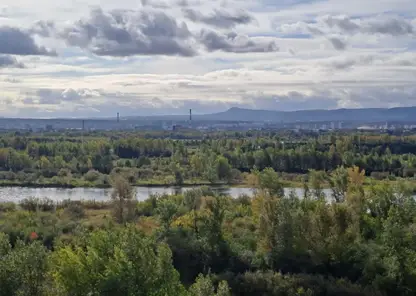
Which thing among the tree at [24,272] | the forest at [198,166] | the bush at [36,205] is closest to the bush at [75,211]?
the bush at [36,205]

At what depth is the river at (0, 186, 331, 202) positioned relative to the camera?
6769 cm

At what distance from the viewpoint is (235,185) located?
260ft

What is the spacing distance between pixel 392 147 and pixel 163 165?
42484 mm

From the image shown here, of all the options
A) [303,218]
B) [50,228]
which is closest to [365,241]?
[303,218]

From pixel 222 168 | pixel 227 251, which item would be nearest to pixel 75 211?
pixel 227 251

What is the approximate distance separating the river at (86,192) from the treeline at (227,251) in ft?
75.0

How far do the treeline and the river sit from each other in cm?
2285

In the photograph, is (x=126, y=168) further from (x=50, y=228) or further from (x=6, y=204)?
(x=50, y=228)

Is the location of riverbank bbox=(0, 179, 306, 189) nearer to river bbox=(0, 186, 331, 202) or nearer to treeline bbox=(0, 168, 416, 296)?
river bbox=(0, 186, 331, 202)

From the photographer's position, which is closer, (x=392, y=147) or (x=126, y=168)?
(x=126, y=168)

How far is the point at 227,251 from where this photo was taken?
34531mm

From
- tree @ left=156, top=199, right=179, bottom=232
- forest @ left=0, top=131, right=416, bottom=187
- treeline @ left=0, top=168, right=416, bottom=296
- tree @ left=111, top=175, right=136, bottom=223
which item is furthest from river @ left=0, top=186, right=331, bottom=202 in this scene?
tree @ left=156, top=199, right=179, bottom=232

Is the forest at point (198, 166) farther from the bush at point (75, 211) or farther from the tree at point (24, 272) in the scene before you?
the tree at point (24, 272)

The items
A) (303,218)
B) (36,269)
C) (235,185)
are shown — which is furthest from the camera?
(235,185)
